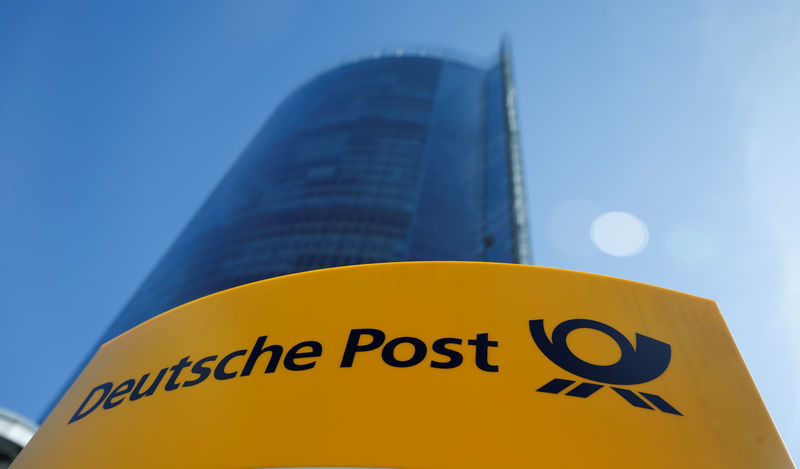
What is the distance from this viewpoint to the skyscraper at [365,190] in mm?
Result: 44969

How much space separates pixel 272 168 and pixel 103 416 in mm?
56133

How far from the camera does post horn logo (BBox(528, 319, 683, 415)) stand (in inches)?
141

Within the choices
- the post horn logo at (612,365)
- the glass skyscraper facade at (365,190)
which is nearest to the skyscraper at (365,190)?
the glass skyscraper facade at (365,190)

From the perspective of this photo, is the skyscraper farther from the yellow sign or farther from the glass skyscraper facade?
the yellow sign

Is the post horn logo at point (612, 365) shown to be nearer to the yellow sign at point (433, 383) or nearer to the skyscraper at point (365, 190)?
the yellow sign at point (433, 383)

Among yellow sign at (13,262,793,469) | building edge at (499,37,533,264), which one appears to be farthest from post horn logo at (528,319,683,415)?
building edge at (499,37,533,264)

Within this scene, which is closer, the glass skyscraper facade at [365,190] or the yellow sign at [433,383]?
the yellow sign at [433,383]

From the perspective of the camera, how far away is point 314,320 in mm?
4309

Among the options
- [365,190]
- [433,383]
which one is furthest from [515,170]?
[433,383]

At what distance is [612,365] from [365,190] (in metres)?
48.5

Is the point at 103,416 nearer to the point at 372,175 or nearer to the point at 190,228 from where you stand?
the point at 372,175

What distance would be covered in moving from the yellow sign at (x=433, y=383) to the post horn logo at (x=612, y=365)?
0.01 metres

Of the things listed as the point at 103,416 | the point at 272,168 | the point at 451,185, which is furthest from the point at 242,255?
the point at 103,416

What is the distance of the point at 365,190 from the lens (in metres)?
51.7
